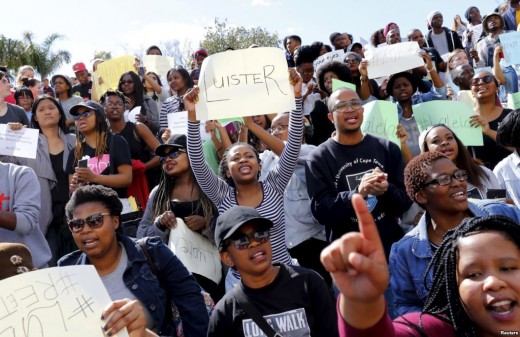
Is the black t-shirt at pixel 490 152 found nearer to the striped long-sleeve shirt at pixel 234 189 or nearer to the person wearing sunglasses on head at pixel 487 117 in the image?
the person wearing sunglasses on head at pixel 487 117

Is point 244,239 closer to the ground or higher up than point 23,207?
closer to the ground

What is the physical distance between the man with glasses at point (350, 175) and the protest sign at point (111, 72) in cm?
455

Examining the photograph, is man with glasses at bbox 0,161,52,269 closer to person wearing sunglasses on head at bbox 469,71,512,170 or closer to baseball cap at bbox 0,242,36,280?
baseball cap at bbox 0,242,36,280

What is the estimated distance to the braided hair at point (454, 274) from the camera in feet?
7.04

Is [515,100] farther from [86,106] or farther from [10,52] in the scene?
[10,52]

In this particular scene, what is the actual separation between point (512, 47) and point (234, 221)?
17.1ft

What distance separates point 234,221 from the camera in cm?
344

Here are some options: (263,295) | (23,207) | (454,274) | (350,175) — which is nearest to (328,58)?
(350,175)

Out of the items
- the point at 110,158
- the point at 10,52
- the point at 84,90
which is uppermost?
the point at 10,52

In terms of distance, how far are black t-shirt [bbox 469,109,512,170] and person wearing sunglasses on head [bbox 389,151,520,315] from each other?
2296 mm

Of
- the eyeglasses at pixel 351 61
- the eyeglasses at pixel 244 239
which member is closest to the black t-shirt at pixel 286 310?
the eyeglasses at pixel 244 239

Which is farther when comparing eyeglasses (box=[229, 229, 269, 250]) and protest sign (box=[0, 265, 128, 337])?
eyeglasses (box=[229, 229, 269, 250])

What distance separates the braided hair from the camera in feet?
7.04

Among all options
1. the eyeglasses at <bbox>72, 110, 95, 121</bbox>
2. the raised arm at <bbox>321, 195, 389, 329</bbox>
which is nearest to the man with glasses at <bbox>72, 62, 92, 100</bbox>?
the eyeglasses at <bbox>72, 110, 95, 121</bbox>
